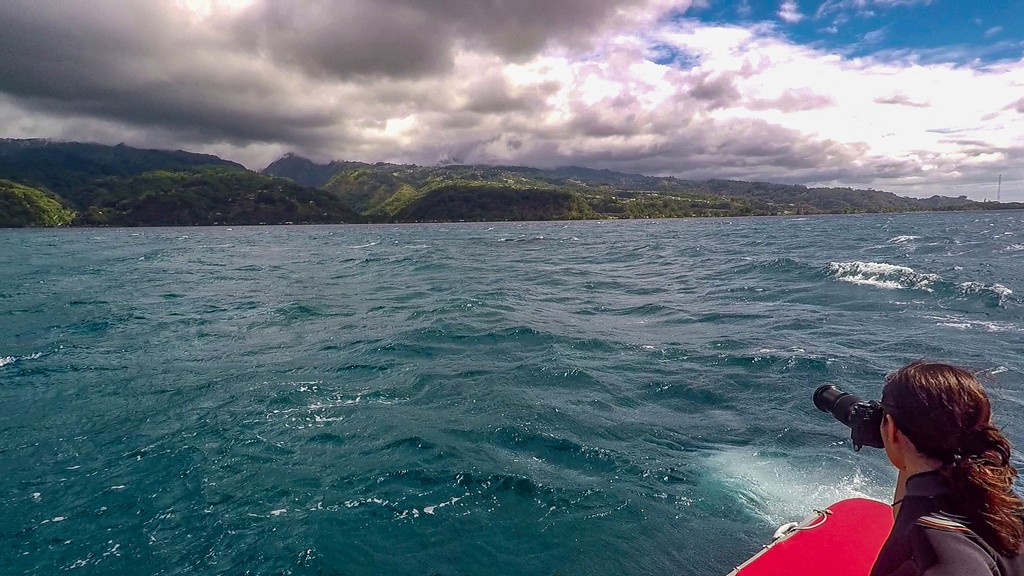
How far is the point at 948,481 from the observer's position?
2.64 m

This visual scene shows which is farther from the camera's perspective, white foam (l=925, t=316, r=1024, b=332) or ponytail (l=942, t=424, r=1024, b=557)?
white foam (l=925, t=316, r=1024, b=332)

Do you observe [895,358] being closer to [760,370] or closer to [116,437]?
[760,370]

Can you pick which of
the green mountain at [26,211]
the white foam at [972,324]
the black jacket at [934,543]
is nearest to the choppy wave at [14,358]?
the black jacket at [934,543]

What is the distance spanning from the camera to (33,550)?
23.9 ft

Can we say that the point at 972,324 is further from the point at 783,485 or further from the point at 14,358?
the point at 14,358

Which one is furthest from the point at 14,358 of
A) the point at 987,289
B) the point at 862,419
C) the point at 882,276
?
the point at 987,289

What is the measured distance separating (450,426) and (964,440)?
31.0 ft

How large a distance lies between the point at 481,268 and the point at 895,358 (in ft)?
98.7

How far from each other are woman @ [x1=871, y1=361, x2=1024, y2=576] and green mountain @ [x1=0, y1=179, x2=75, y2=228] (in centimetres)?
23281

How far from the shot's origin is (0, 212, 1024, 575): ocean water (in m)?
7.46

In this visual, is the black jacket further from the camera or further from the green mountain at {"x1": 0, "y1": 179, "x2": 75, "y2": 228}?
the green mountain at {"x1": 0, "y1": 179, "x2": 75, "y2": 228}

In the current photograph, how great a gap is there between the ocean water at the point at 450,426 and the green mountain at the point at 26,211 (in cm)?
20240

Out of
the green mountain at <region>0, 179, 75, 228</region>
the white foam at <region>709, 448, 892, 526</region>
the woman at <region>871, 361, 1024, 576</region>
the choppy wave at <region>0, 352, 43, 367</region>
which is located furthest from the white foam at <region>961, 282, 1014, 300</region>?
the green mountain at <region>0, 179, 75, 228</region>

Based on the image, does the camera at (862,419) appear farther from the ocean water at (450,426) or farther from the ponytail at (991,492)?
the ocean water at (450,426)
